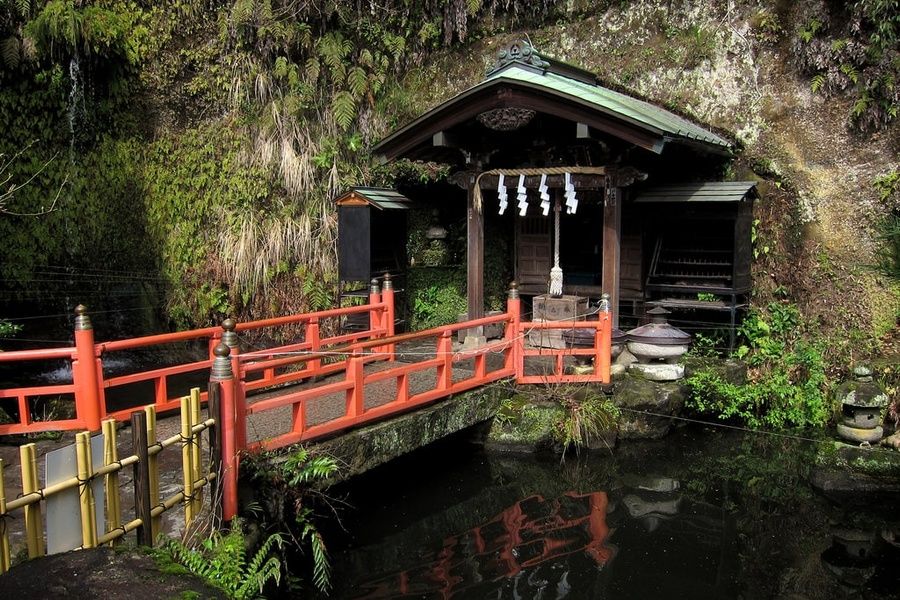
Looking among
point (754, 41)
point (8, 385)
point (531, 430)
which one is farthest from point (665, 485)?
point (8, 385)

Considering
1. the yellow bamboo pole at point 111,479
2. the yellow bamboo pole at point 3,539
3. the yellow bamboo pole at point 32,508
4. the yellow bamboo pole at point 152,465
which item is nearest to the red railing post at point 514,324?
the yellow bamboo pole at point 152,465

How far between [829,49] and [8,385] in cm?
1483

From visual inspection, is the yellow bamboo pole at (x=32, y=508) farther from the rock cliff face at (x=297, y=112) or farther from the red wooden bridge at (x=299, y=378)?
the rock cliff face at (x=297, y=112)

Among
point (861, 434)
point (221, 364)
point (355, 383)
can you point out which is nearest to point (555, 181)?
point (355, 383)

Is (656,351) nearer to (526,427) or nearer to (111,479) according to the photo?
(526,427)

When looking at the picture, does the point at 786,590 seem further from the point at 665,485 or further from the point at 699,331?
the point at 699,331

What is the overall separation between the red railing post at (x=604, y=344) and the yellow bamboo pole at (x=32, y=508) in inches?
291

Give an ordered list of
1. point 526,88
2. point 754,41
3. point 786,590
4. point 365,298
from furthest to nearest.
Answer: point 365,298
point 754,41
point 526,88
point 786,590

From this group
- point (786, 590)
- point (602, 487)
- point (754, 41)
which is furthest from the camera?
point (754, 41)

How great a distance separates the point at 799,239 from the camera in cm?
1241

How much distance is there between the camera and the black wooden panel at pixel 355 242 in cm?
1265

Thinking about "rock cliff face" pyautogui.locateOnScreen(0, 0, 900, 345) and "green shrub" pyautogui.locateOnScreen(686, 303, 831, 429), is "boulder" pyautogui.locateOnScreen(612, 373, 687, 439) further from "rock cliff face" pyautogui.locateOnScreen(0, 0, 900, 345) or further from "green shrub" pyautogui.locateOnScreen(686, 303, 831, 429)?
"rock cliff face" pyautogui.locateOnScreen(0, 0, 900, 345)

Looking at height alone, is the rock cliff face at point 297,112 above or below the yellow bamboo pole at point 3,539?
above

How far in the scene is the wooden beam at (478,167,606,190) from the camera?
434 inches
